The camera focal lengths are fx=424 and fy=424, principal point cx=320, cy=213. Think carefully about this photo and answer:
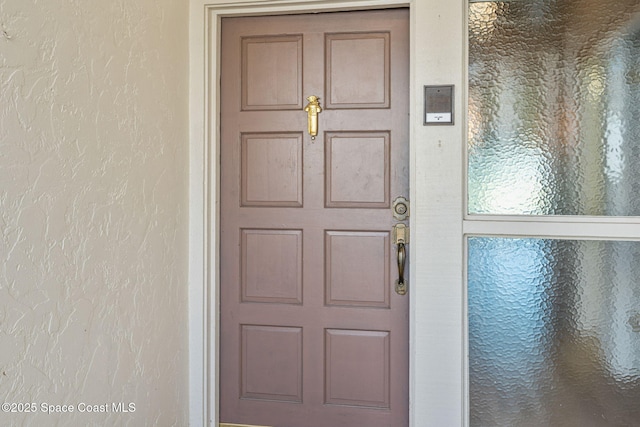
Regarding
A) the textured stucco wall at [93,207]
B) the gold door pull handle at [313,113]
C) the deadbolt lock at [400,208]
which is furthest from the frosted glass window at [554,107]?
the textured stucco wall at [93,207]

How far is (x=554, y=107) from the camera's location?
5.06 ft

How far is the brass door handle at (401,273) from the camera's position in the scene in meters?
1.64

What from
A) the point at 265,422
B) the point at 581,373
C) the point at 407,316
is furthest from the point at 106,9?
the point at 581,373

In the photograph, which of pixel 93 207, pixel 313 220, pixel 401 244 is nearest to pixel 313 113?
pixel 313 220

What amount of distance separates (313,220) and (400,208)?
354mm

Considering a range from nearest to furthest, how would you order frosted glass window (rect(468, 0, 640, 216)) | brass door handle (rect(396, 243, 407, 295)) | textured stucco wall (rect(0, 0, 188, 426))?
textured stucco wall (rect(0, 0, 188, 426))
frosted glass window (rect(468, 0, 640, 216))
brass door handle (rect(396, 243, 407, 295))

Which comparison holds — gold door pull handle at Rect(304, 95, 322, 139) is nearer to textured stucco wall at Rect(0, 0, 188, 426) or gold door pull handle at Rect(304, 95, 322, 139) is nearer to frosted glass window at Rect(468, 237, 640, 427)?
textured stucco wall at Rect(0, 0, 188, 426)

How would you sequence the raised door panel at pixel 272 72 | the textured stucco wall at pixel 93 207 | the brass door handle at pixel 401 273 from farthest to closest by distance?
1. the raised door panel at pixel 272 72
2. the brass door handle at pixel 401 273
3. the textured stucco wall at pixel 93 207

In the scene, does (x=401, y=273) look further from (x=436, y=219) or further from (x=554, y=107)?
(x=554, y=107)

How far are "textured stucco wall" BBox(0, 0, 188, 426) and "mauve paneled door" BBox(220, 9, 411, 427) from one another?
0.76ft

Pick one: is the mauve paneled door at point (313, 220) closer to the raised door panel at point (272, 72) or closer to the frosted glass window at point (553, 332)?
the raised door panel at point (272, 72)

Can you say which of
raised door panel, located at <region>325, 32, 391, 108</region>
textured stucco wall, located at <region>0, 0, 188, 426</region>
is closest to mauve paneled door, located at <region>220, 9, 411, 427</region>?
raised door panel, located at <region>325, 32, 391, 108</region>

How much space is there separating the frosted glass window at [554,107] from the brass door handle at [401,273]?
0.98ft

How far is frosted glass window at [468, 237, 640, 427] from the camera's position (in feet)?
4.98
